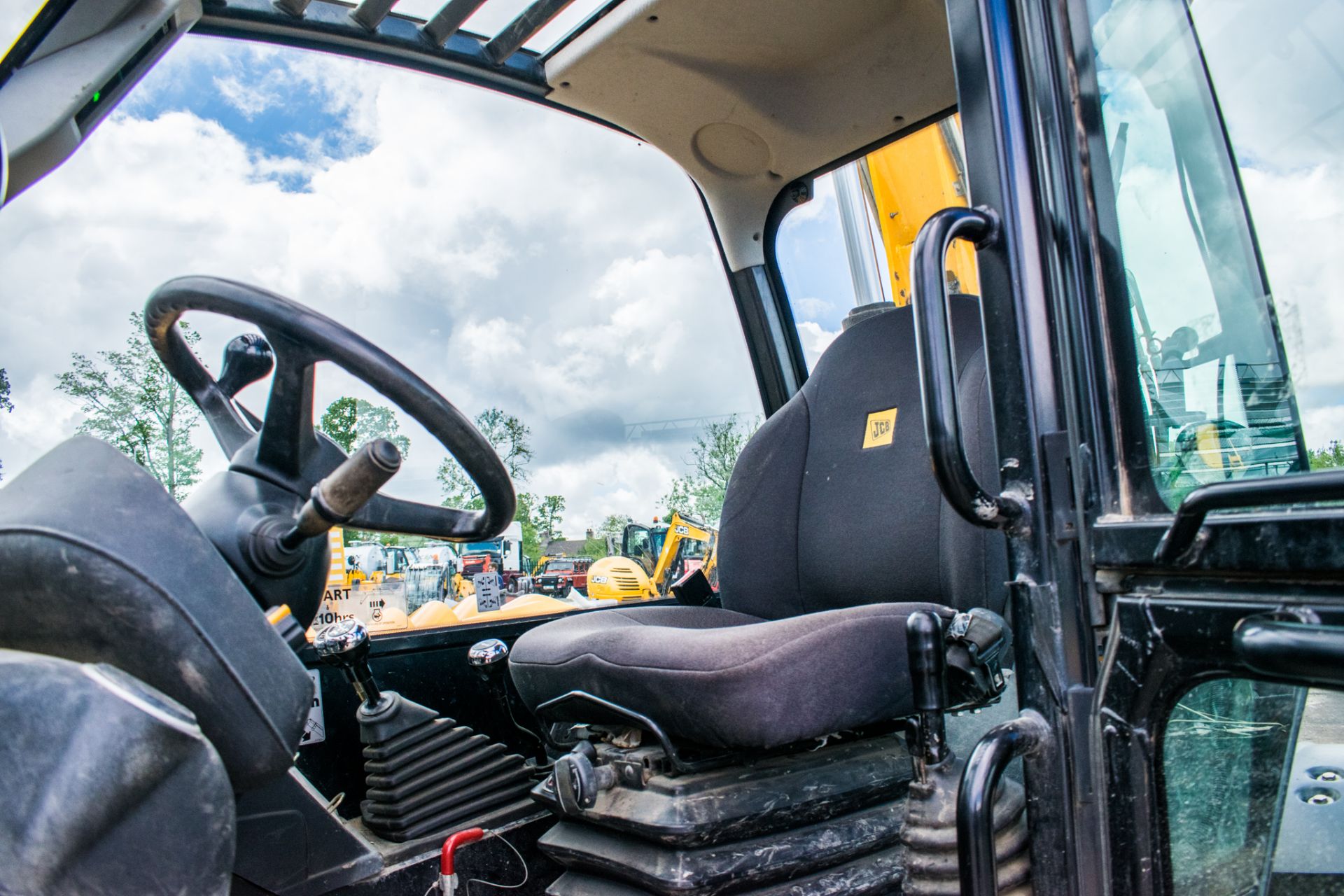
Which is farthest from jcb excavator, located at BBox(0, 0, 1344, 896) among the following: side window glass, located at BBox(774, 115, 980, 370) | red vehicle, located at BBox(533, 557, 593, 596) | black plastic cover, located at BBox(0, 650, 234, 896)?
red vehicle, located at BBox(533, 557, 593, 596)

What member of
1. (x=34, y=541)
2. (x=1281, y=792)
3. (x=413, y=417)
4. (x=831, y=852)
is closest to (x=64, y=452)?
(x=34, y=541)

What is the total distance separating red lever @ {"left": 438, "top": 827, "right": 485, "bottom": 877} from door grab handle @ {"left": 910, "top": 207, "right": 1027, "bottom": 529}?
86 cm

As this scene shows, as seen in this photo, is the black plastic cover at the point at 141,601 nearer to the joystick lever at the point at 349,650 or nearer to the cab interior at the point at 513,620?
the cab interior at the point at 513,620

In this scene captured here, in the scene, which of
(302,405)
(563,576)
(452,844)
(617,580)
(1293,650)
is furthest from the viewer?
(617,580)

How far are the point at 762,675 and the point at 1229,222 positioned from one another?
1.95 feet

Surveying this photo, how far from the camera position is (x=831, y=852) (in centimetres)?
104

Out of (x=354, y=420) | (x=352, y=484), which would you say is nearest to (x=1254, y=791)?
(x=352, y=484)

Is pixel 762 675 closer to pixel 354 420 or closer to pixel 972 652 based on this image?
pixel 972 652

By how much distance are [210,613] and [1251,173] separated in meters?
0.82

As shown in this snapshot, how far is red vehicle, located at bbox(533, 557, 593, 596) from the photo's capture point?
4621mm

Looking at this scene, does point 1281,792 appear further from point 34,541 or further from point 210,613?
point 34,541

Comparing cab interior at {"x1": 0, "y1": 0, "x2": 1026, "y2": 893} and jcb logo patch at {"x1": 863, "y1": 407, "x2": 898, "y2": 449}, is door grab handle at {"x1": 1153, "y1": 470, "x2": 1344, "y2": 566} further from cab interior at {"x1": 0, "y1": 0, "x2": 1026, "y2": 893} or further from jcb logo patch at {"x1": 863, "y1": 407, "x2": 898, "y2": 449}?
jcb logo patch at {"x1": 863, "y1": 407, "x2": 898, "y2": 449}

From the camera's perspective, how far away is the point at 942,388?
775 millimetres

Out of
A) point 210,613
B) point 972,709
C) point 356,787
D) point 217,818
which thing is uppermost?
point 210,613
